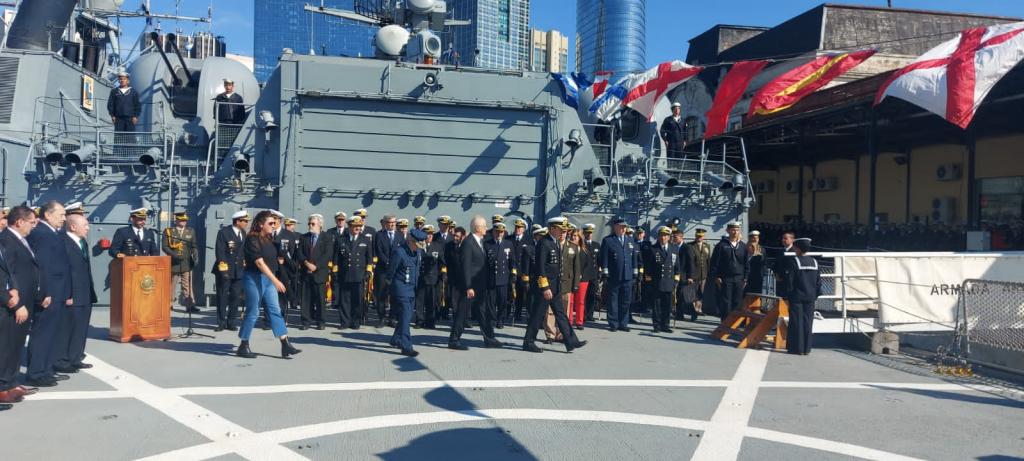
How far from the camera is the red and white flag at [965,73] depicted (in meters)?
10.9

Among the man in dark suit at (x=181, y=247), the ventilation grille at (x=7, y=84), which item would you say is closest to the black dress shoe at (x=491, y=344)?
the man in dark suit at (x=181, y=247)

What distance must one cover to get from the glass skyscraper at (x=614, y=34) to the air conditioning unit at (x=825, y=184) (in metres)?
125

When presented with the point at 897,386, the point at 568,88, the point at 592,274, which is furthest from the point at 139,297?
the point at 897,386

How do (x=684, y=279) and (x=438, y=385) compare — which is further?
(x=684, y=279)

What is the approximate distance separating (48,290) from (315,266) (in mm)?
3815

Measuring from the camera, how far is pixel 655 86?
13.6 meters

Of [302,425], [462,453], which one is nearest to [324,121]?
[302,425]

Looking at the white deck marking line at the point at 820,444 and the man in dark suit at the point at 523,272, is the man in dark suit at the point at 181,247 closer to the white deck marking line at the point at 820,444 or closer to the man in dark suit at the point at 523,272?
the man in dark suit at the point at 523,272

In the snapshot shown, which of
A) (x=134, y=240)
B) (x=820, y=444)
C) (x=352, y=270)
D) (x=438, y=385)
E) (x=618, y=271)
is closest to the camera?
(x=820, y=444)

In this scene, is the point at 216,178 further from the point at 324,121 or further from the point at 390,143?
the point at 390,143

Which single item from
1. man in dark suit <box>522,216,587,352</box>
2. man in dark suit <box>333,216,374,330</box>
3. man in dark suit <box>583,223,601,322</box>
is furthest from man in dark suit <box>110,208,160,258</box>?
man in dark suit <box>583,223,601,322</box>

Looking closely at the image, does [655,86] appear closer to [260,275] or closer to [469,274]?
[469,274]

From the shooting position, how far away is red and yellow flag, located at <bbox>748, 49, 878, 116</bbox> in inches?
520

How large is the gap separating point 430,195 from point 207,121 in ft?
18.2
